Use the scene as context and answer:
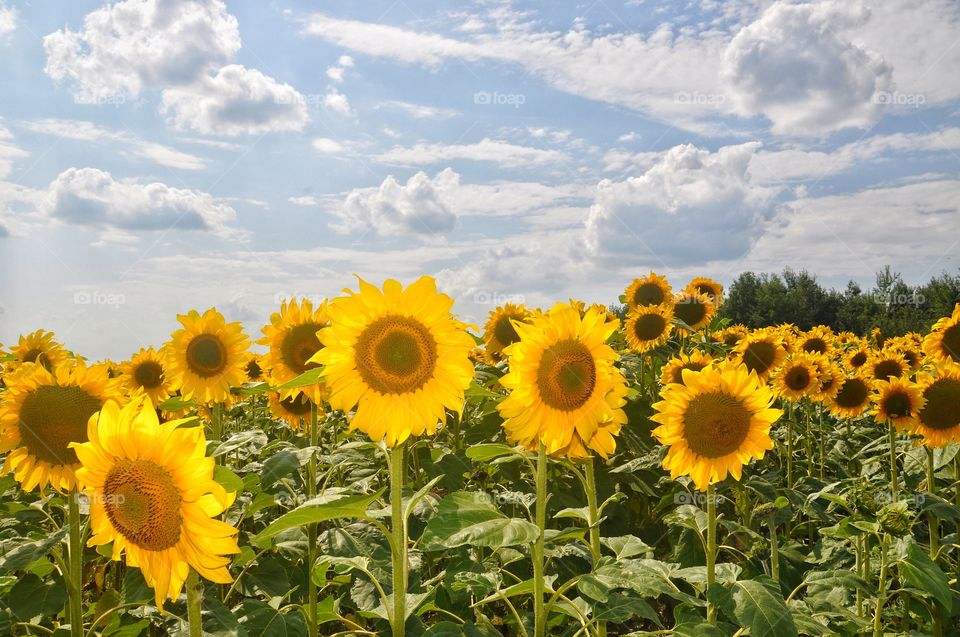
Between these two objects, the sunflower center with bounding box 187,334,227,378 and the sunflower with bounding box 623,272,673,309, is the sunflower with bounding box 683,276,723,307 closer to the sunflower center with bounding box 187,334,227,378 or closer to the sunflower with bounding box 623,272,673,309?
the sunflower with bounding box 623,272,673,309

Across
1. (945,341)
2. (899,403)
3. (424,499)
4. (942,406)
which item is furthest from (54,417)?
(945,341)

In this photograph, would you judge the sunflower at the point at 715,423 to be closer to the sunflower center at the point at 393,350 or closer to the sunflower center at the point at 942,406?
the sunflower center at the point at 393,350

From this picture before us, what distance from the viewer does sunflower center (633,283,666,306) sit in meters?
9.70

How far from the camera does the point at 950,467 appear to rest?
7.14 meters

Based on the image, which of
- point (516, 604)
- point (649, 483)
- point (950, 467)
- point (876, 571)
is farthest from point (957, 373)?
point (516, 604)

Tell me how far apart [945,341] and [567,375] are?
6.77 meters

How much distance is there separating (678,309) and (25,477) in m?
7.98

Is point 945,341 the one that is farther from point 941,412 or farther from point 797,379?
point 941,412

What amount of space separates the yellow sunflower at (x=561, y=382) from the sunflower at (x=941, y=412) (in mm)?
4416

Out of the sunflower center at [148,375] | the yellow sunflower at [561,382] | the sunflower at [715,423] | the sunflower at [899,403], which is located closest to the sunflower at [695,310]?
the sunflower at [899,403]

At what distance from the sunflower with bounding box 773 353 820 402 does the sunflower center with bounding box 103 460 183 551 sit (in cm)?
733

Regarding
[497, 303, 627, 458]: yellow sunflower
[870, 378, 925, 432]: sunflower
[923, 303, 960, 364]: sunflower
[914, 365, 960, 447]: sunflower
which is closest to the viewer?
[497, 303, 627, 458]: yellow sunflower

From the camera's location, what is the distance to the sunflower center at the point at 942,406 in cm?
617

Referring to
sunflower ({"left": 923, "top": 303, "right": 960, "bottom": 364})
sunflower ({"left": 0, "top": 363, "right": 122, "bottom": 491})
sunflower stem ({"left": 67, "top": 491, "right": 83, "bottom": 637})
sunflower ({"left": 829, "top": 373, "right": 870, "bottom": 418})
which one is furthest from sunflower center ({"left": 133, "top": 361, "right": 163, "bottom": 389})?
sunflower ({"left": 923, "top": 303, "right": 960, "bottom": 364})
